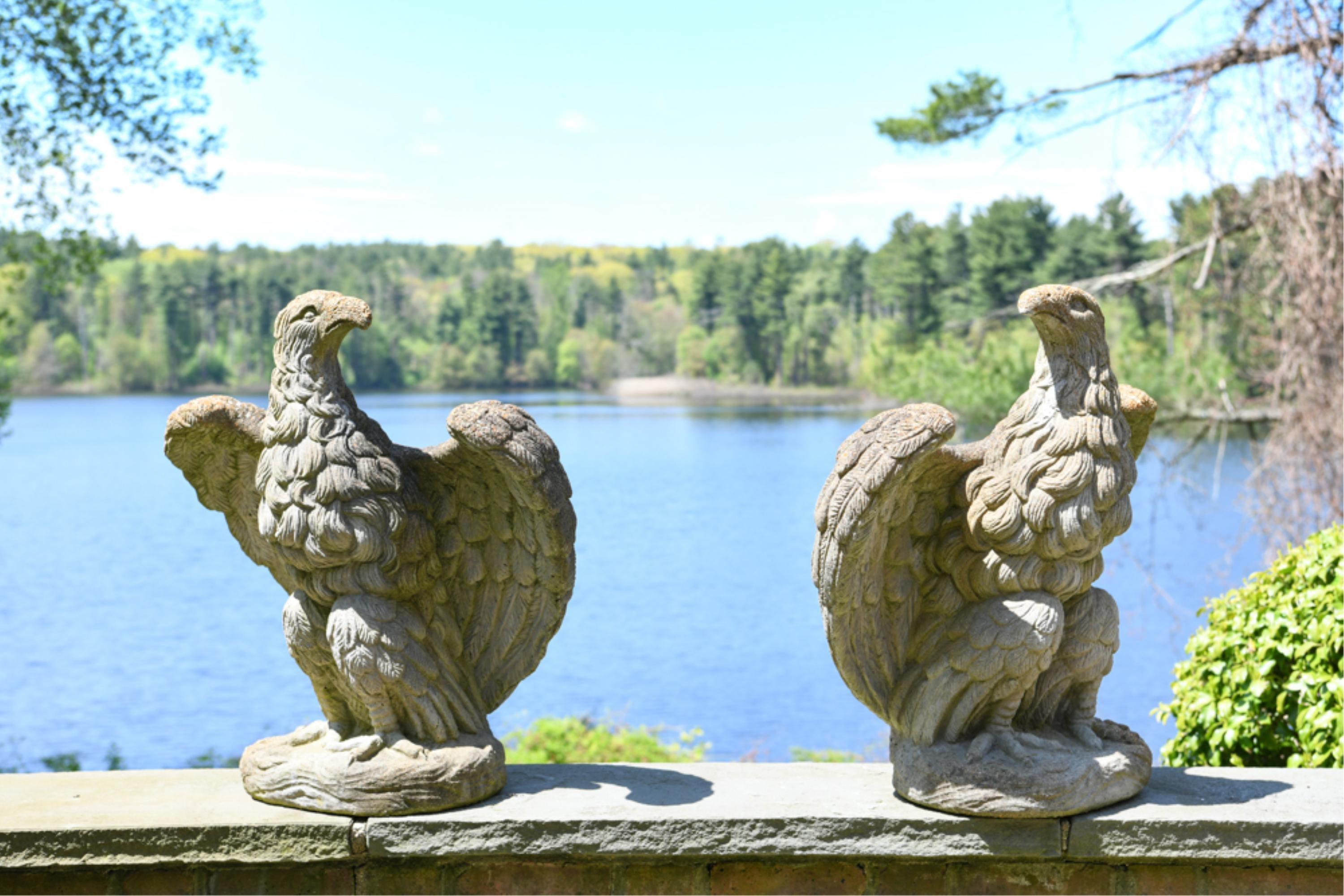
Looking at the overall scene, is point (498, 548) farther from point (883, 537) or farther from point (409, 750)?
point (883, 537)

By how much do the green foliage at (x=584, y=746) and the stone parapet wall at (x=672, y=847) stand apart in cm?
319

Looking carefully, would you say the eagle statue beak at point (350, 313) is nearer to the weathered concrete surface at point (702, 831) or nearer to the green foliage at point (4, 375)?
the weathered concrete surface at point (702, 831)

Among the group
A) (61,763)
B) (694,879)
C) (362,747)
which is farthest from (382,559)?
(61,763)

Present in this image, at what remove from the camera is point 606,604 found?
1361 cm

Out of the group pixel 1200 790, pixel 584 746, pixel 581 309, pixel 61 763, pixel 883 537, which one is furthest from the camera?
pixel 581 309

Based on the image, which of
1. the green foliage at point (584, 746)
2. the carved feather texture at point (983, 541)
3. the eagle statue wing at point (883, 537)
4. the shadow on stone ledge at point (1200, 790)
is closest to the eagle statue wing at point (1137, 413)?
the carved feather texture at point (983, 541)

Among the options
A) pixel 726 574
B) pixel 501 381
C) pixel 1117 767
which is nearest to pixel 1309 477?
pixel 1117 767

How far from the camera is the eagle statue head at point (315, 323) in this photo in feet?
7.55

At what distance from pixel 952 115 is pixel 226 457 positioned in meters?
5.79

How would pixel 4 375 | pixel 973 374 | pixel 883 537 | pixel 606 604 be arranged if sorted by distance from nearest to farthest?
1. pixel 883 537
2. pixel 4 375
3. pixel 973 374
4. pixel 606 604

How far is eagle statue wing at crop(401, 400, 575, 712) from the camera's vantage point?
7.47 ft

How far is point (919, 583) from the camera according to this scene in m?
2.45

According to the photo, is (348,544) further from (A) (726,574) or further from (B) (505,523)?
(A) (726,574)

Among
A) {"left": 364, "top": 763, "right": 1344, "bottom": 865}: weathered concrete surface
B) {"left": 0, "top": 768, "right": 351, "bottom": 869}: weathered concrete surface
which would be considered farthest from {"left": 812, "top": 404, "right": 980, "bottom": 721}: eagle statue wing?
{"left": 0, "top": 768, "right": 351, "bottom": 869}: weathered concrete surface
